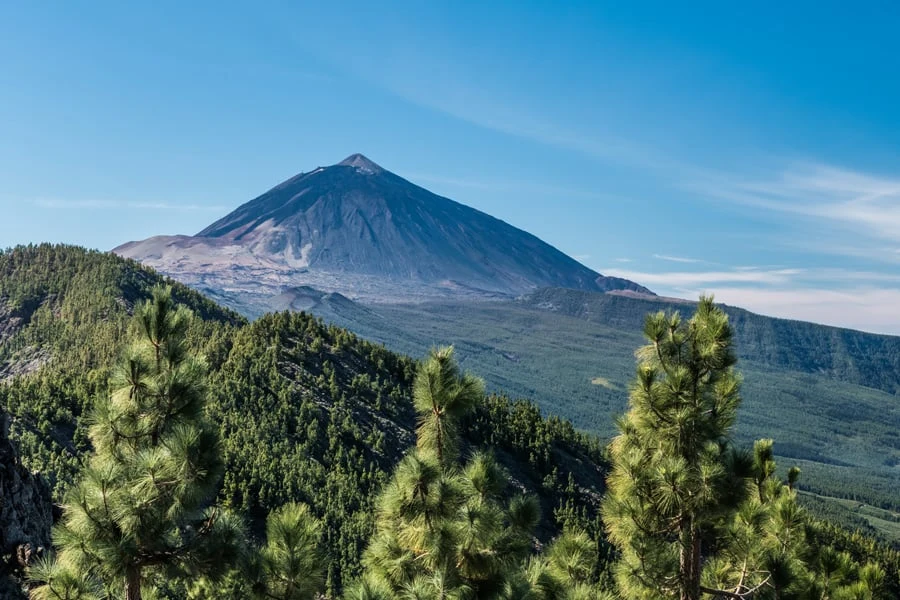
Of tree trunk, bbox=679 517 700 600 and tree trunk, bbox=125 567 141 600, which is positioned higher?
tree trunk, bbox=679 517 700 600

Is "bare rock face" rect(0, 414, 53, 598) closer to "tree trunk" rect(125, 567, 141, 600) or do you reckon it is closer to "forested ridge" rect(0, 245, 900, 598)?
"tree trunk" rect(125, 567, 141, 600)

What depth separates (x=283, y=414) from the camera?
210 ft

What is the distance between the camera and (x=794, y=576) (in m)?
11.9

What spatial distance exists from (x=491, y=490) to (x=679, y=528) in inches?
139

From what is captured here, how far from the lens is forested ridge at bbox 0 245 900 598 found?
156 feet

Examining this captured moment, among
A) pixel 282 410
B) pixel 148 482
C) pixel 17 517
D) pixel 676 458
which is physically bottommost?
pixel 282 410

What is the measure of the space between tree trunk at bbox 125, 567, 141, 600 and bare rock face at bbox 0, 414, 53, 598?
4.23 metres

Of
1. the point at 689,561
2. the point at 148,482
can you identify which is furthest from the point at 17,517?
the point at 689,561

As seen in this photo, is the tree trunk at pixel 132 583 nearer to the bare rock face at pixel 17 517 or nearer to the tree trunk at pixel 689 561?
the bare rock face at pixel 17 517

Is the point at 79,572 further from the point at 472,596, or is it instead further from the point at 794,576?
the point at 794,576

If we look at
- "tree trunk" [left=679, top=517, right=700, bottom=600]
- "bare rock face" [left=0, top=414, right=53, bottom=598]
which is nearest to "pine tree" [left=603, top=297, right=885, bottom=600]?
"tree trunk" [left=679, top=517, right=700, bottom=600]

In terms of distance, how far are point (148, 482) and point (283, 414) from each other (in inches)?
2262

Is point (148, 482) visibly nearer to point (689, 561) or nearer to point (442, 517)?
point (442, 517)

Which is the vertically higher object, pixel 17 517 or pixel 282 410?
pixel 17 517
